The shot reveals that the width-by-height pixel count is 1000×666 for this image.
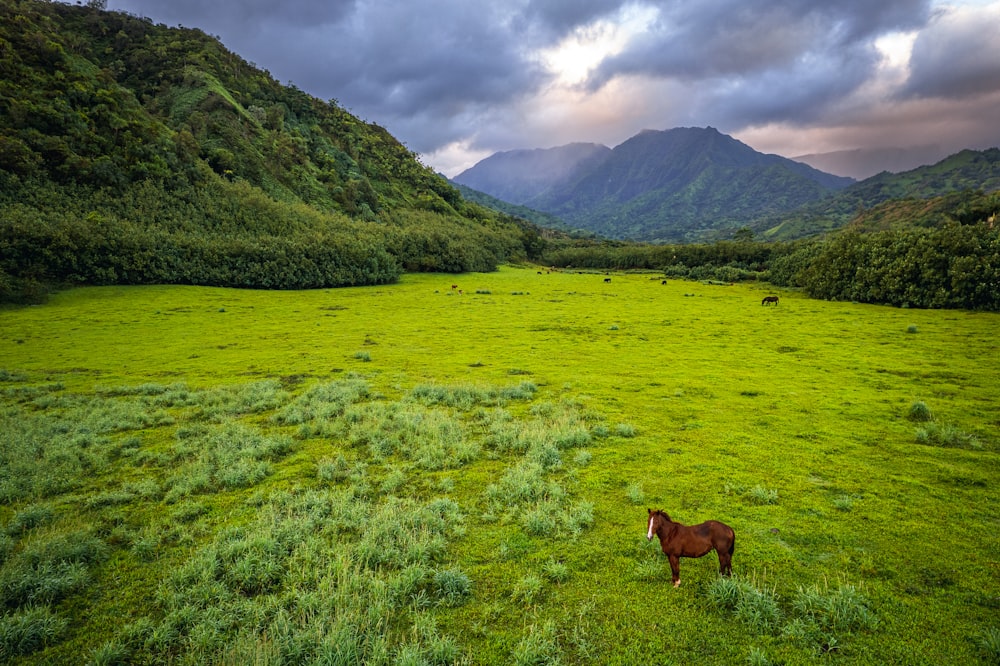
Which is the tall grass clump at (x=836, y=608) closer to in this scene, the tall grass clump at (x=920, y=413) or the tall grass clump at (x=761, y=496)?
the tall grass clump at (x=761, y=496)

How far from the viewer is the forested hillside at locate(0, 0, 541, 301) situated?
2345 inches

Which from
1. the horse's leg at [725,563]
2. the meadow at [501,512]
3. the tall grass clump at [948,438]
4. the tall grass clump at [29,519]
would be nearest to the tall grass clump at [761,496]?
the meadow at [501,512]

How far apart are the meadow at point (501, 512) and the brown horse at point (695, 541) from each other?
370mm

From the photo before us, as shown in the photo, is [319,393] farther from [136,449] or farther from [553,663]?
[553,663]

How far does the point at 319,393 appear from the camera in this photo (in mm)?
20031

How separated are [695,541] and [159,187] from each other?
106779 millimetres

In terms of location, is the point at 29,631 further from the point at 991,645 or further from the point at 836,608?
the point at 991,645

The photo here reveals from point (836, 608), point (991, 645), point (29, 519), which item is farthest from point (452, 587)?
point (29, 519)

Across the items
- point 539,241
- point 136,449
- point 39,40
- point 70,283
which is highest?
point 39,40

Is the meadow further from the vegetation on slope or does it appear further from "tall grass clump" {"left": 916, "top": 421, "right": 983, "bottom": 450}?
the vegetation on slope

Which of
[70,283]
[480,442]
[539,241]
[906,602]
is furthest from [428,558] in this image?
[539,241]

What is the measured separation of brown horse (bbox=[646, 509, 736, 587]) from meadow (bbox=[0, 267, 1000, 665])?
0.37 m

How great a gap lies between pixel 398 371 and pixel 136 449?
12.9 m

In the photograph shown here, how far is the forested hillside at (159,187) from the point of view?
59562 millimetres
